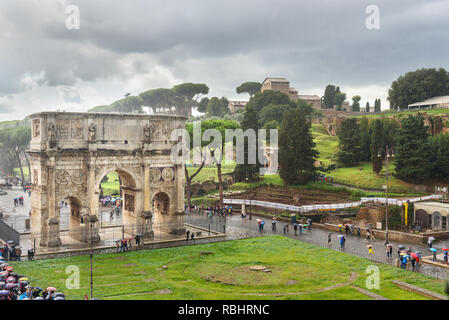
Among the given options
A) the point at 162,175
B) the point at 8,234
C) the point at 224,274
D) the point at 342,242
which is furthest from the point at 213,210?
the point at 224,274

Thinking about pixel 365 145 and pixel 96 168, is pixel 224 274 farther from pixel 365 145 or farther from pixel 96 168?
pixel 365 145

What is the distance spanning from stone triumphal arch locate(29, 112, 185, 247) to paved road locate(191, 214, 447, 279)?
657 centimetres

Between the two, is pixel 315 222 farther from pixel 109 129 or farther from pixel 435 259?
pixel 109 129

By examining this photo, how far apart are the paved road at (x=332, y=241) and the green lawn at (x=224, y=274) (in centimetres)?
154

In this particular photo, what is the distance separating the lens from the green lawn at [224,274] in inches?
1008

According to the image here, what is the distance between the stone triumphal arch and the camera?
3650cm

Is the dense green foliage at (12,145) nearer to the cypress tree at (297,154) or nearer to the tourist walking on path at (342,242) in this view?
the cypress tree at (297,154)

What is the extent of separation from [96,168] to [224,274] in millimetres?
15218

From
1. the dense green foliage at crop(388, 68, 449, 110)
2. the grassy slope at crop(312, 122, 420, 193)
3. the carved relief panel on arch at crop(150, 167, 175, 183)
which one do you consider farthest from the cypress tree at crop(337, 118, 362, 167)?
the carved relief panel on arch at crop(150, 167, 175, 183)

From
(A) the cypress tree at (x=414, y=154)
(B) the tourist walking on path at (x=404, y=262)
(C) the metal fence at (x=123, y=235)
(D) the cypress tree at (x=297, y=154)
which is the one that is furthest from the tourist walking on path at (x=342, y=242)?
(D) the cypress tree at (x=297, y=154)

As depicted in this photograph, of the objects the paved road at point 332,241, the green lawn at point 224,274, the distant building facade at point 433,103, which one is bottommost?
the green lawn at point 224,274

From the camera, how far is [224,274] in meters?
29.5

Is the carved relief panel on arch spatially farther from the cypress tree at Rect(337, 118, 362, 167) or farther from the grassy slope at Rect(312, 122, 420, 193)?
the cypress tree at Rect(337, 118, 362, 167)

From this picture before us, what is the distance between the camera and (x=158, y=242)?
128 ft
